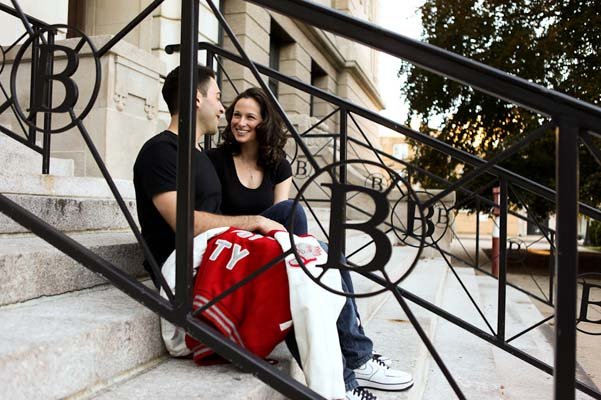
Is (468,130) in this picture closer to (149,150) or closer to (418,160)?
(418,160)

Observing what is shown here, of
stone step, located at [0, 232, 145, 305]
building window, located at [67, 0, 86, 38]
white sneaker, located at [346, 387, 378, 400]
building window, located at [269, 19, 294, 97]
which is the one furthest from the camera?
building window, located at [269, 19, 294, 97]

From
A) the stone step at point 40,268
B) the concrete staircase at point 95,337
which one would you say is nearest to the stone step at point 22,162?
the concrete staircase at point 95,337

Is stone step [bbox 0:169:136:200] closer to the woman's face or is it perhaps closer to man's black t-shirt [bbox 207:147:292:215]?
man's black t-shirt [bbox 207:147:292:215]

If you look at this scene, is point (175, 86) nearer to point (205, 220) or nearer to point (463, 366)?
point (205, 220)

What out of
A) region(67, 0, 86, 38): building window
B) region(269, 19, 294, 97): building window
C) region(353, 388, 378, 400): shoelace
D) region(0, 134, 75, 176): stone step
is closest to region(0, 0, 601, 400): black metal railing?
region(353, 388, 378, 400): shoelace

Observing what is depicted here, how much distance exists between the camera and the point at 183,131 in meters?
1.54

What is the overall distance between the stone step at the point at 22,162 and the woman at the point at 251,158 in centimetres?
96

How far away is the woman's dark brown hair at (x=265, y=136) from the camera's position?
103 inches

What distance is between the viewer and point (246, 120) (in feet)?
8.55

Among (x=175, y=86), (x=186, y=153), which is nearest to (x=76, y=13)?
(x=175, y=86)

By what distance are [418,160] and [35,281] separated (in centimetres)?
1136

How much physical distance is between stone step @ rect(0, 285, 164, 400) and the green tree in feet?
28.7

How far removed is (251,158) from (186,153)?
3.81 ft

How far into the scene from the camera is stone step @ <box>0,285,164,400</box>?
130cm
